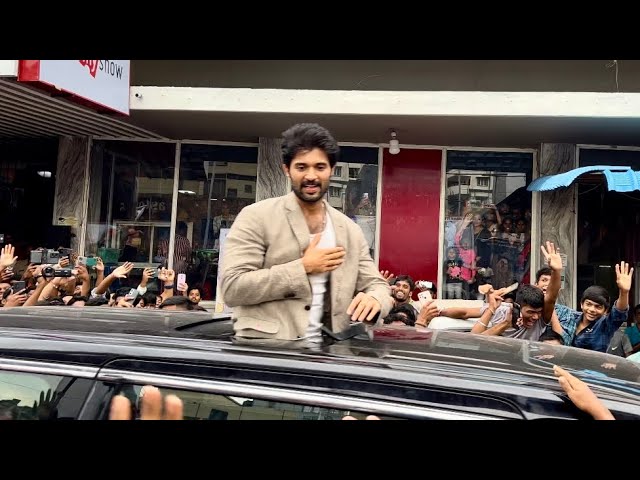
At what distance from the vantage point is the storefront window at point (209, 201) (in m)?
9.65

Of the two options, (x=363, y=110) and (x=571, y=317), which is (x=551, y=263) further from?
(x=363, y=110)

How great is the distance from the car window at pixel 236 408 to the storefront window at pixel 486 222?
26.8ft

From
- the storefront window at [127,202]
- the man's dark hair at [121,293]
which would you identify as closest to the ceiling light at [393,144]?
the storefront window at [127,202]

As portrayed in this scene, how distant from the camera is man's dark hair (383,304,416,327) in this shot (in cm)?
482

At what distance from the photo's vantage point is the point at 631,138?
874cm

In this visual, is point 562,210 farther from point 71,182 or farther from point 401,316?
point 71,182

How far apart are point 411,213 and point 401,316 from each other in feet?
16.1

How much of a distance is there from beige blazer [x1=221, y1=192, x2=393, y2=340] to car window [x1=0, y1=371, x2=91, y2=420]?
0.69m

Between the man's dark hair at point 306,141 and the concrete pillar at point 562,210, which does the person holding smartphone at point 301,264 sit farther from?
the concrete pillar at point 562,210

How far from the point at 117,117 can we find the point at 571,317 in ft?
21.0

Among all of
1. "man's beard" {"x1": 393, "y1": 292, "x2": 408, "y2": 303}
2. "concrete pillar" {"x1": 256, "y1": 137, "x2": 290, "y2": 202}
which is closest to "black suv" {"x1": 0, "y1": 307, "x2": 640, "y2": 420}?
"man's beard" {"x1": 393, "y1": 292, "x2": 408, "y2": 303}

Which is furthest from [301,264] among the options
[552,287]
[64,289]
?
[64,289]
